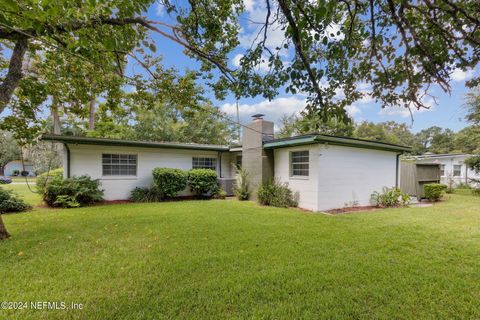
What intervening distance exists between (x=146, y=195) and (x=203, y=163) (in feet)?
11.6

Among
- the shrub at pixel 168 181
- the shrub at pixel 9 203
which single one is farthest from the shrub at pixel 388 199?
the shrub at pixel 9 203

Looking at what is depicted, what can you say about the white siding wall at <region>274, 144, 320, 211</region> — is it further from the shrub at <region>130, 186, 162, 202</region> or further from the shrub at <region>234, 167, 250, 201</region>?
the shrub at <region>130, 186, 162, 202</region>

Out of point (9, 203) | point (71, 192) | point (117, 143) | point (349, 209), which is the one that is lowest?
point (349, 209)

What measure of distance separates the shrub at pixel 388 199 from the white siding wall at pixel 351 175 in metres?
0.25

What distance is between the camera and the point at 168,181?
10320 mm

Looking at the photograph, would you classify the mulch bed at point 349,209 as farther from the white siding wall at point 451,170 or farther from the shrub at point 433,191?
the white siding wall at point 451,170

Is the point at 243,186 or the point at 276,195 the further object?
the point at 243,186

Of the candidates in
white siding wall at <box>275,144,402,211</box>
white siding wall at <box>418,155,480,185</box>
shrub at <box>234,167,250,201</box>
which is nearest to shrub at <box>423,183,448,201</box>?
white siding wall at <box>275,144,402,211</box>

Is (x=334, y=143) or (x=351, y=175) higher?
(x=334, y=143)

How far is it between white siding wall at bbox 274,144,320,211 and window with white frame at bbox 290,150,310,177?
0.16 m

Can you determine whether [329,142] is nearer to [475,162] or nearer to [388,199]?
[388,199]

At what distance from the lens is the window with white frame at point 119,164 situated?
10195 mm

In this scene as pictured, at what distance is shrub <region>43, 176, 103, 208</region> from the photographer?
331 inches

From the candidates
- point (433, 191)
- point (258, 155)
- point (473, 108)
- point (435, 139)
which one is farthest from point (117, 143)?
point (435, 139)
